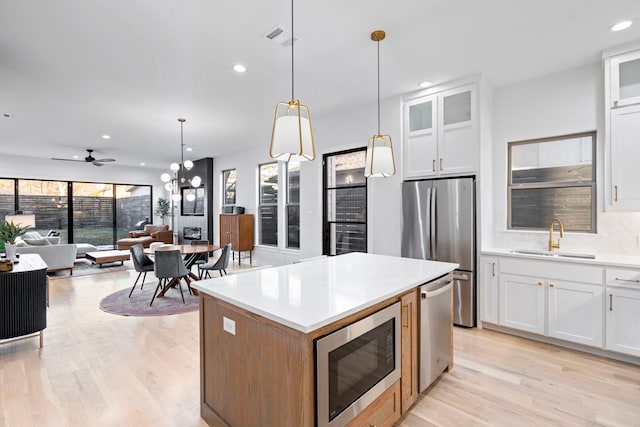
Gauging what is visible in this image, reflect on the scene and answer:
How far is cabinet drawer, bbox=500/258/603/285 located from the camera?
2795 mm

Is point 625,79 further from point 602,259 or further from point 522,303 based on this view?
point 522,303

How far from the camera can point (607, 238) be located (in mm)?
3125

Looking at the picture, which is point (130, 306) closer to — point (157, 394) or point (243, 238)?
point (157, 394)

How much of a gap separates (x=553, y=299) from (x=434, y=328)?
1.63m

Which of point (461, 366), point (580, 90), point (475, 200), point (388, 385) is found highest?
point (580, 90)

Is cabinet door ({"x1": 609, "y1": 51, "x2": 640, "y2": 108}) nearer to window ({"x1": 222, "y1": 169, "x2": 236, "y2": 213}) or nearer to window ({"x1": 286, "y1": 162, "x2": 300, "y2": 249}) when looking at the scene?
window ({"x1": 286, "y1": 162, "x2": 300, "y2": 249})

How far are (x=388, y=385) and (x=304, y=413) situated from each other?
0.67 meters

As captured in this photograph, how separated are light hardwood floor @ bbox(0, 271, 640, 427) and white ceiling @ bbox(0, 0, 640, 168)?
8.99ft

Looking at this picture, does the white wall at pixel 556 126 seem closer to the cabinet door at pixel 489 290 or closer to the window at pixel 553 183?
the window at pixel 553 183

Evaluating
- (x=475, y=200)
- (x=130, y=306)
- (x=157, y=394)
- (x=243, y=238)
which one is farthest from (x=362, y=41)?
(x=243, y=238)

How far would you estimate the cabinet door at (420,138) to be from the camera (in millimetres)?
3777

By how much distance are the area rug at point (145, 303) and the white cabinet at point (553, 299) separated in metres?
3.82

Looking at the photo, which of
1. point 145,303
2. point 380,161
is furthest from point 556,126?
point 145,303

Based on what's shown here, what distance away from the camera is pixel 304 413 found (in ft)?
4.28
